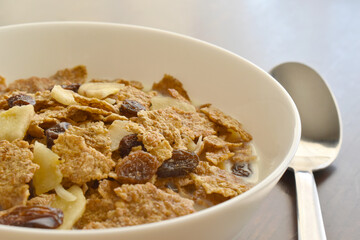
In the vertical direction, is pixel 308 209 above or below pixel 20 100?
below

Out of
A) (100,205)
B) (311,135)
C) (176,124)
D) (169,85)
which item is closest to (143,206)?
(100,205)

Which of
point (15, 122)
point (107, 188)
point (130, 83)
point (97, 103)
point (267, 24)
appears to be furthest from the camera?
point (267, 24)

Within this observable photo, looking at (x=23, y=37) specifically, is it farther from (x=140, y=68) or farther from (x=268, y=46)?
(x=268, y=46)

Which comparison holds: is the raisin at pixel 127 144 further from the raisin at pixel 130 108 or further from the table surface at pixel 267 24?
the table surface at pixel 267 24

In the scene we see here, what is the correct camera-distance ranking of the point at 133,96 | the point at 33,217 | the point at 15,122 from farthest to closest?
1. the point at 133,96
2. the point at 15,122
3. the point at 33,217

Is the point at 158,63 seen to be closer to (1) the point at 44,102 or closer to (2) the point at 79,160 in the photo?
(1) the point at 44,102

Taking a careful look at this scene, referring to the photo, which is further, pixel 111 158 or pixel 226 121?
pixel 226 121

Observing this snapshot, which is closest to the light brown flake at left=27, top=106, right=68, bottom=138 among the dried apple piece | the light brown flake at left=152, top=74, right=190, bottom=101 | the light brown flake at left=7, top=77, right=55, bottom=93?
the dried apple piece

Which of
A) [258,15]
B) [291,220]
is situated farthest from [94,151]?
[258,15]

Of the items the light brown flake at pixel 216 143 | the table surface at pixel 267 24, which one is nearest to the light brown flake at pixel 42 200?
the light brown flake at pixel 216 143
